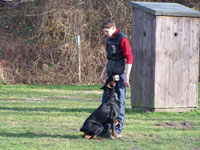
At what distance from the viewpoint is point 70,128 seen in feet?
24.6

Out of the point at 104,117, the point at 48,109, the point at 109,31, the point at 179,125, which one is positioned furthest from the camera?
the point at 48,109

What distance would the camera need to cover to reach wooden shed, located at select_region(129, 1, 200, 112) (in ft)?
31.6

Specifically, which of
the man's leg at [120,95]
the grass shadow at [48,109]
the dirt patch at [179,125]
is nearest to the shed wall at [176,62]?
the dirt patch at [179,125]

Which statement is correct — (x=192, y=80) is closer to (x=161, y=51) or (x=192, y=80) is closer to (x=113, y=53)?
(x=161, y=51)

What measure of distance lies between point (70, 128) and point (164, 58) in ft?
11.0

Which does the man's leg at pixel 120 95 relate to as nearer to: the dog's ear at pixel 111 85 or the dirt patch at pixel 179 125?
the dog's ear at pixel 111 85

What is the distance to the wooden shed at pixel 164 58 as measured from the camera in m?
9.63

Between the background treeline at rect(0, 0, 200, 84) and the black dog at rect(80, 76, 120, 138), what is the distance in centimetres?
1174

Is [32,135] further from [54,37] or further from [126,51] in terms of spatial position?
[54,37]

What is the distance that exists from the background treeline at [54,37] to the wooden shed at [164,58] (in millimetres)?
8473

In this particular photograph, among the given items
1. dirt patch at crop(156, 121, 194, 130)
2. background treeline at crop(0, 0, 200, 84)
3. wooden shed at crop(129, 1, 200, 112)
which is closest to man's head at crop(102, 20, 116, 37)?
dirt patch at crop(156, 121, 194, 130)

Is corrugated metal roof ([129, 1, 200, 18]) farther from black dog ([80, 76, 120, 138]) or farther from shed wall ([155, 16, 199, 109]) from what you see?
black dog ([80, 76, 120, 138])

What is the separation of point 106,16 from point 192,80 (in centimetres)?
1120

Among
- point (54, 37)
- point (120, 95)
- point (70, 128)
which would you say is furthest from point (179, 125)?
point (54, 37)
